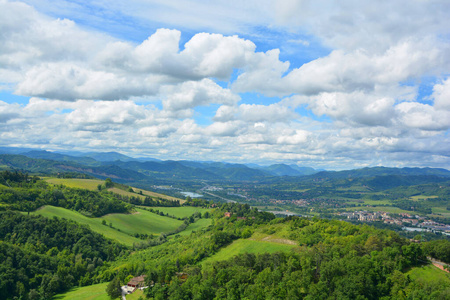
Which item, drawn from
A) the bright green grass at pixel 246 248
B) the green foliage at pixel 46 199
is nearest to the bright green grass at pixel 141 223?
the green foliage at pixel 46 199

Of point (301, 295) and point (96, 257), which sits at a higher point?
point (301, 295)

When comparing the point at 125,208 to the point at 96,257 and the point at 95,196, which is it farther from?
the point at 96,257

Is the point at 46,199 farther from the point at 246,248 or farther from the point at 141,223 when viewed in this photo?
the point at 246,248

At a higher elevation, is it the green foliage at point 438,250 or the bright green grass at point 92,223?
the green foliage at point 438,250

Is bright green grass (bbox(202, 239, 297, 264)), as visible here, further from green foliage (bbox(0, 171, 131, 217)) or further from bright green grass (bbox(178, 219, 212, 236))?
green foliage (bbox(0, 171, 131, 217))

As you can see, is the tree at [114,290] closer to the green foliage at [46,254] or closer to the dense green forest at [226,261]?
the dense green forest at [226,261]

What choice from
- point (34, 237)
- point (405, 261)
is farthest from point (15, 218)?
point (405, 261)
